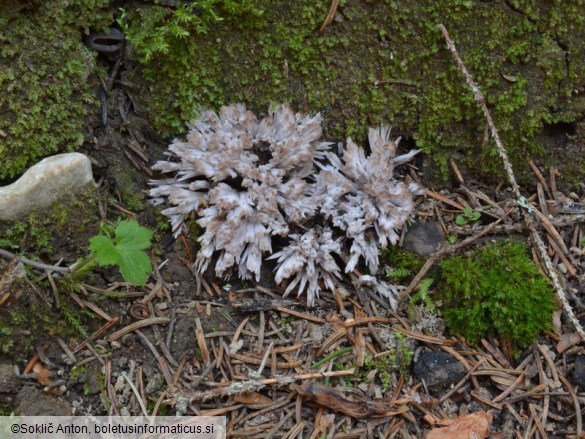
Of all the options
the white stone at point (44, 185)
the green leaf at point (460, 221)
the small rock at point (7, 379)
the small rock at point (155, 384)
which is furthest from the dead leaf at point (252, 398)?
the green leaf at point (460, 221)

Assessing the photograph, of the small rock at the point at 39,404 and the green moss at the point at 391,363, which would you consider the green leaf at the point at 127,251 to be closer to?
the small rock at the point at 39,404

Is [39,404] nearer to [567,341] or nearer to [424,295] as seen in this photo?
[424,295]

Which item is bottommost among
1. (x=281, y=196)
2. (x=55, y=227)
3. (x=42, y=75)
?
(x=55, y=227)

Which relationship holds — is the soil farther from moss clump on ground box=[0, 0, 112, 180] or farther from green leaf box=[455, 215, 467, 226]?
moss clump on ground box=[0, 0, 112, 180]

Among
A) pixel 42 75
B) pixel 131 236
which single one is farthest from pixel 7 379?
pixel 42 75

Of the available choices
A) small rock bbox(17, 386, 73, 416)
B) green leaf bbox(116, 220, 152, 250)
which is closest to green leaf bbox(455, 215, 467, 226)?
green leaf bbox(116, 220, 152, 250)

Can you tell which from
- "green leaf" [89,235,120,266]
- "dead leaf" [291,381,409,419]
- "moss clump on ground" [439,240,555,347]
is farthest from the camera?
"moss clump on ground" [439,240,555,347]

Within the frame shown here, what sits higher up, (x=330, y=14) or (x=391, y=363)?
(x=330, y=14)
